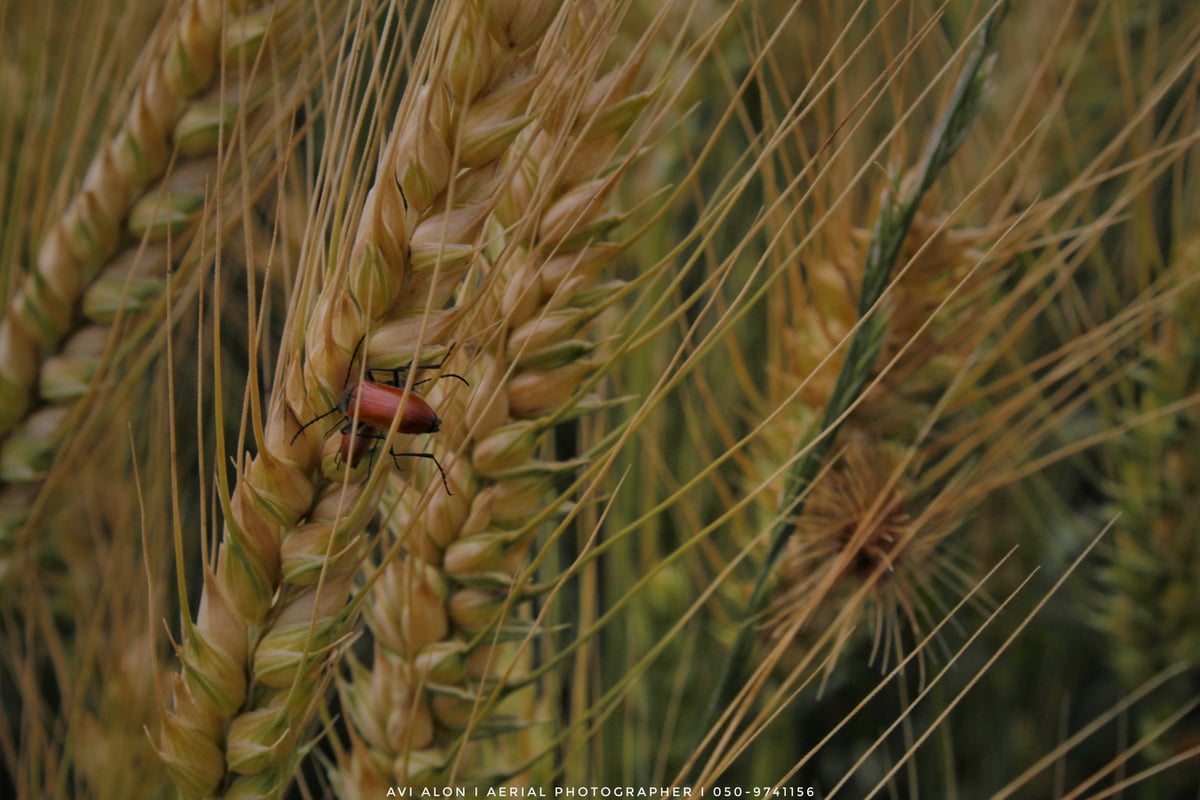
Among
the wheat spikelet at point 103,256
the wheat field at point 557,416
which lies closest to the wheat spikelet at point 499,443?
the wheat field at point 557,416

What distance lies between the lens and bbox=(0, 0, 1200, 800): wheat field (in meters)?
0.43

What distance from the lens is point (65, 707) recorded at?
2.49ft

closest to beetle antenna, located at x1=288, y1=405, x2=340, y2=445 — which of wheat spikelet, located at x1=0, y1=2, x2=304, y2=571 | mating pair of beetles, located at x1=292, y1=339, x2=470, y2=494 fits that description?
mating pair of beetles, located at x1=292, y1=339, x2=470, y2=494

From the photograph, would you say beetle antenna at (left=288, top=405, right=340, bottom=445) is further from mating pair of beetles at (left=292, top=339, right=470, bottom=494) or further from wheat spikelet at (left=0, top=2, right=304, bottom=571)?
wheat spikelet at (left=0, top=2, right=304, bottom=571)

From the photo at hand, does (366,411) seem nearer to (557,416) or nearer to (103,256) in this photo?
(557,416)

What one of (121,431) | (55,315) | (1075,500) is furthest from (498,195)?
(1075,500)

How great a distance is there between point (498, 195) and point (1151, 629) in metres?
0.77

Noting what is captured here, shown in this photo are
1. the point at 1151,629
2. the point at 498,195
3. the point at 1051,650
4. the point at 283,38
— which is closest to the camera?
the point at 498,195

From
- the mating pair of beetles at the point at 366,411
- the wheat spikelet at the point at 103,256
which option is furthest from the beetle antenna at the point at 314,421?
the wheat spikelet at the point at 103,256

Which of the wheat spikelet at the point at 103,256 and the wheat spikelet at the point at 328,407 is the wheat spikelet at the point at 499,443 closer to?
the wheat spikelet at the point at 328,407

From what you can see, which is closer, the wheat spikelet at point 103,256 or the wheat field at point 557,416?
the wheat field at point 557,416

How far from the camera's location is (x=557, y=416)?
1.59 feet

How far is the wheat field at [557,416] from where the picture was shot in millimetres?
433

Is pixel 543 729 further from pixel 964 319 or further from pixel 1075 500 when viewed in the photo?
pixel 1075 500
